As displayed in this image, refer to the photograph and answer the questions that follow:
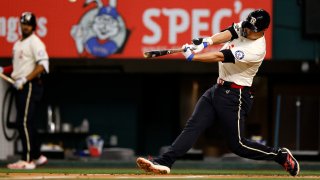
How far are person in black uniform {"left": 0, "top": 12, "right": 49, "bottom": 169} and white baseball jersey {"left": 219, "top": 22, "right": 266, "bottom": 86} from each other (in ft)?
11.4

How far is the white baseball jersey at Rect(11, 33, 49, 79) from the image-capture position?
42.6ft

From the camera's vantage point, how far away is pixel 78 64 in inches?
749

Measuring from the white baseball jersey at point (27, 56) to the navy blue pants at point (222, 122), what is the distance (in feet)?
11.2

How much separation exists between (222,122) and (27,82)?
3592mm

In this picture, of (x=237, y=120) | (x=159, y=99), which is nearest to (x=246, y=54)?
(x=237, y=120)

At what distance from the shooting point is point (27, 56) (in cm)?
1305

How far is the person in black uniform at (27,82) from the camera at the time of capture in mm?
12812

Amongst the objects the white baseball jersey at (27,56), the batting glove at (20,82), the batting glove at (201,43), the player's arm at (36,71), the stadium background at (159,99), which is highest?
the batting glove at (201,43)

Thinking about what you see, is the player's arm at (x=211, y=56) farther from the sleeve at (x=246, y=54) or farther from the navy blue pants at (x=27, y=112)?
the navy blue pants at (x=27, y=112)

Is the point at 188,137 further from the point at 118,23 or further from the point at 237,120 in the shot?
the point at 118,23

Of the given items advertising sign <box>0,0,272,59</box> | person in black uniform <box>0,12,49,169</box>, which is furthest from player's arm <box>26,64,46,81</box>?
advertising sign <box>0,0,272,59</box>

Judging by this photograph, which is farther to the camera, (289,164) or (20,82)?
(20,82)

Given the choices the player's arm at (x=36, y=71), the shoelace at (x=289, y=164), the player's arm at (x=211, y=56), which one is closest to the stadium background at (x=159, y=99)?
the player's arm at (x=36, y=71)

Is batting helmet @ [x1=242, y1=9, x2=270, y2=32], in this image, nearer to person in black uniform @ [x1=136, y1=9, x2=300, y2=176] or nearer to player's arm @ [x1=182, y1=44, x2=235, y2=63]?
person in black uniform @ [x1=136, y1=9, x2=300, y2=176]
